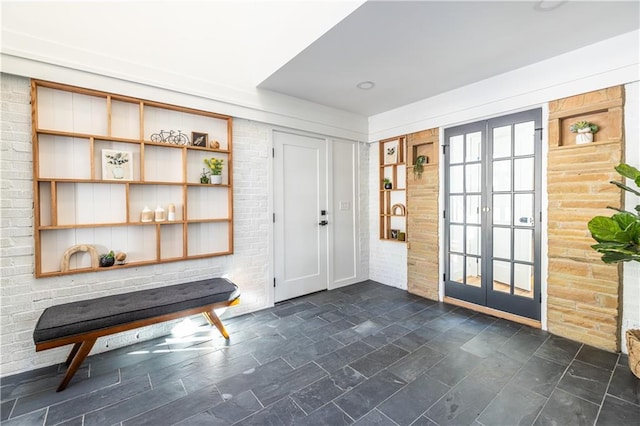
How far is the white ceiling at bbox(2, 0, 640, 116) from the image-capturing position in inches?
82.4

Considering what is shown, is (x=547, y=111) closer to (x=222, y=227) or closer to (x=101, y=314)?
(x=222, y=227)

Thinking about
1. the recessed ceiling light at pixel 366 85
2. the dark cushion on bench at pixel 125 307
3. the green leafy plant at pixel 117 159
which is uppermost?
the recessed ceiling light at pixel 366 85

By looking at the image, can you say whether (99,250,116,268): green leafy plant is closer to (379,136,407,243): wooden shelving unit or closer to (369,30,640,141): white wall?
(379,136,407,243): wooden shelving unit

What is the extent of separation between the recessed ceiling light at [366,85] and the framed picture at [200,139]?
182 centimetres

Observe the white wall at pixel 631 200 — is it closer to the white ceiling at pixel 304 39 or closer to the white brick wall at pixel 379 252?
the white ceiling at pixel 304 39

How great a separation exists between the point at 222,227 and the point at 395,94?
2.69 meters

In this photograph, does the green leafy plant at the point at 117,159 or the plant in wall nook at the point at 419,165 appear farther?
the plant in wall nook at the point at 419,165

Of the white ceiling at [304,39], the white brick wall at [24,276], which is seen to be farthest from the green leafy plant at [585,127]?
the white brick wall at [24,276]

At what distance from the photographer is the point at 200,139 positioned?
117 inches

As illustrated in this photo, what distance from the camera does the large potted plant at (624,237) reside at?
193 centimetres

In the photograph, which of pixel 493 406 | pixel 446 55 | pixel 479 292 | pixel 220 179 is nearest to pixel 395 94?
pixel 446 55

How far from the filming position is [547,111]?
2789 millimetres

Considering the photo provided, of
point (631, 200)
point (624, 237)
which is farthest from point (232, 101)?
point (631, 200)

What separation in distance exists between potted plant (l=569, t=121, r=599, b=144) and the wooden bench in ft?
11.5
